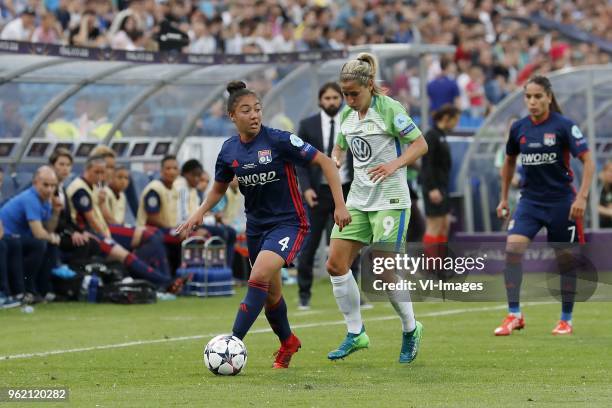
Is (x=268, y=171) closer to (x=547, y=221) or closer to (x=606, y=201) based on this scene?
(x=547, y=221)

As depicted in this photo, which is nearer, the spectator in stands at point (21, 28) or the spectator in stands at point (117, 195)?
the spectator in stands at point (117, 195)

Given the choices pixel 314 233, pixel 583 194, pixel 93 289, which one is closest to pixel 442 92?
pixel 93 289

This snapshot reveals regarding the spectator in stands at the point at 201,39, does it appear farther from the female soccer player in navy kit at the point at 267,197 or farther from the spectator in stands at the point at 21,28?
the female soccer player in navy kit at the point at 267,197

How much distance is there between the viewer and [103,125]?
65.8ft

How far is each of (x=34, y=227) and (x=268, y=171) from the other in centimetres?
721

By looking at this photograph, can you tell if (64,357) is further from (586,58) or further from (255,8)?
(586,58)

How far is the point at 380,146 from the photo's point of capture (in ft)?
34.0

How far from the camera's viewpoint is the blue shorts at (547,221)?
1234cm

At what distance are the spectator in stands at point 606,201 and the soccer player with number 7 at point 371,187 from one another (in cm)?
1181

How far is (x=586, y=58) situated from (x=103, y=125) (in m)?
14.4

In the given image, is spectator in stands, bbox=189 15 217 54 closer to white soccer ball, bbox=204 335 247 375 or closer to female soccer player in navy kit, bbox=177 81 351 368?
female soccer player in navy kit, bbox=177 81 351 368

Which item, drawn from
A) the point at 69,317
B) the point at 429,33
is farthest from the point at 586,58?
the point at 69,317

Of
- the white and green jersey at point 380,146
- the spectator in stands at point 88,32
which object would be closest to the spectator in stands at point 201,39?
the spectator in stands at point 88,32

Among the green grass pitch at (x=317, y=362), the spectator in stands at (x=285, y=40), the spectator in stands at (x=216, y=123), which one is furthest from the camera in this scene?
the spectator in stands at (x=285, y=40)
